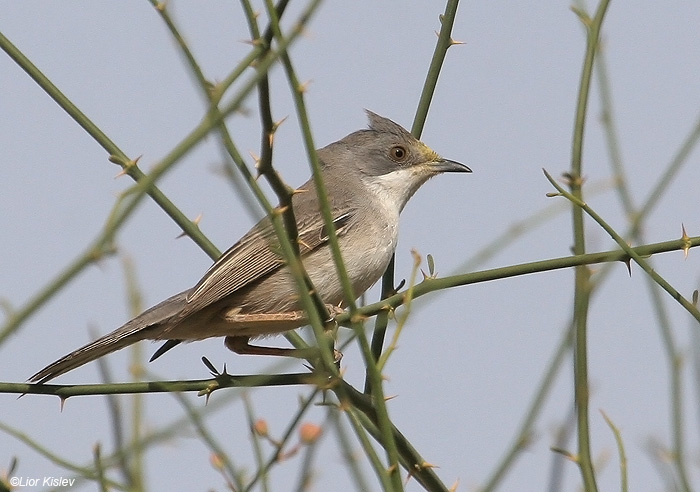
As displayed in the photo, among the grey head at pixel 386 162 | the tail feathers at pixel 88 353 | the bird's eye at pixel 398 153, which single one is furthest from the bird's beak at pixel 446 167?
the tail feathers at pixel 88 353

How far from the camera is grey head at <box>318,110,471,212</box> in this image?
6813 millimetres

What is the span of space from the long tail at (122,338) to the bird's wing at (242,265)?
135 mm

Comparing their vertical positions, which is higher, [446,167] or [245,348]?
[446,167]

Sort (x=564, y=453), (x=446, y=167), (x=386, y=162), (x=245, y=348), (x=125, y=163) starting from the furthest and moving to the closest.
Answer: (x=386, y=162)
(x=446, y=167)
(x=245, y=348)
(x=125, y=163)
(x=564, y=453)

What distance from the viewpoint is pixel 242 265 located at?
5949 mm

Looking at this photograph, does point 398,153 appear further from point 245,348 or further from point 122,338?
point 122,338

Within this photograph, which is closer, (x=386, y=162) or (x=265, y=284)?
(x=265, y=284)

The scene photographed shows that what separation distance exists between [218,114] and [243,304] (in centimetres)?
329

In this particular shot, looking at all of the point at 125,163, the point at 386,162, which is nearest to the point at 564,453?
the point at 125,163

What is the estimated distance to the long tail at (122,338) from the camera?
5296 millimetres

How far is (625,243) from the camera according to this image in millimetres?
3406

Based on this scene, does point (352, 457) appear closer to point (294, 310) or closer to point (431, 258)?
point (431, 258)

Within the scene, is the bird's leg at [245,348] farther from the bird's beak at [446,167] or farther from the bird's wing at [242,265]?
the bird's beak at [446,167]

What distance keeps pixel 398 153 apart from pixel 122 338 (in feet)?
7.96
